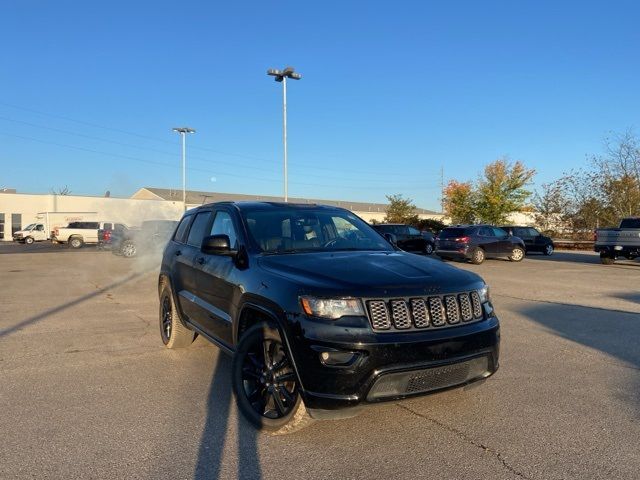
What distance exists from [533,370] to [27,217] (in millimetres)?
53875

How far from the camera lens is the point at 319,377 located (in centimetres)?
337

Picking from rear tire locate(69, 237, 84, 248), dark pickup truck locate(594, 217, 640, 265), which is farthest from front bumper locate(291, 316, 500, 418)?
rear tire locate(69, 237, 84, 248)

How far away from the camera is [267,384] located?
383 centimetres

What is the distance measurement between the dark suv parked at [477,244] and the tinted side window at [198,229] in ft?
52.3

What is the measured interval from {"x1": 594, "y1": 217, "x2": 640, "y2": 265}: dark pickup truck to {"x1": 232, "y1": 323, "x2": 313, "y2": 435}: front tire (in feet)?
61.0

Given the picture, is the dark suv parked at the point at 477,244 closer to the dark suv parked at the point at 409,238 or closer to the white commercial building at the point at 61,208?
the dark suv parked at the point at 409,238

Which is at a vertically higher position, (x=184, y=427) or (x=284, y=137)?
(x=284, y=137)

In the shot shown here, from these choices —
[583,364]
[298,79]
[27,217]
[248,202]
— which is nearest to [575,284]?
[583,364]

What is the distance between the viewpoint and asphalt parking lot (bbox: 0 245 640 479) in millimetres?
3301

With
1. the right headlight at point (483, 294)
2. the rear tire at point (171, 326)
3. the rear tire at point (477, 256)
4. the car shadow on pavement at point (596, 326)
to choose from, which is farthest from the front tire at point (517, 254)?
the right headlight at point (483, 294)

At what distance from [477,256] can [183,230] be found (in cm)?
1627

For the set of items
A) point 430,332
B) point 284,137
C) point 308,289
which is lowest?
point 430,332

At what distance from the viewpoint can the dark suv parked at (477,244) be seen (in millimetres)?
20438

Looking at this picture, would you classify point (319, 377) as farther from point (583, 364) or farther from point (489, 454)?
point (583, 364)
